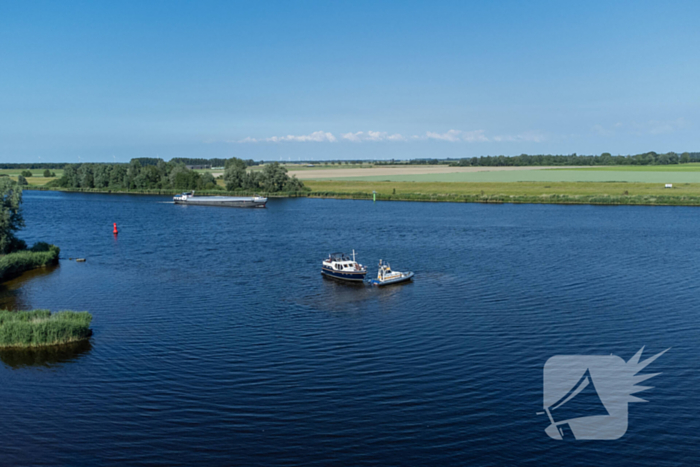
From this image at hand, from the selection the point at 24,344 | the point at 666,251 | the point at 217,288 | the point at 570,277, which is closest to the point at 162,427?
the point at 24,344

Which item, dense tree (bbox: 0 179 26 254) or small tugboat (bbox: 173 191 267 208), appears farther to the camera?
small tugboat (bbox: 173 191 267 208)

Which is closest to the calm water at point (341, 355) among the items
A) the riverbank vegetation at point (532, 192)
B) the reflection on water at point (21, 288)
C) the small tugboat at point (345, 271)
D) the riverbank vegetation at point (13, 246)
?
the reflection on water at point (21, 288)

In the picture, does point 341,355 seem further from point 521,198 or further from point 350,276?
point 521,198

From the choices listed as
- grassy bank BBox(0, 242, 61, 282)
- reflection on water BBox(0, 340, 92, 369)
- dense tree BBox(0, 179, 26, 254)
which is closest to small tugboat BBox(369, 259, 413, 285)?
reflection on water BBox(0, 340, 92, 369)

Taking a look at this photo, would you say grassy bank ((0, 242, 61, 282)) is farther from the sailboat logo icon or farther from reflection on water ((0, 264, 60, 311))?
the sailboat logo icon

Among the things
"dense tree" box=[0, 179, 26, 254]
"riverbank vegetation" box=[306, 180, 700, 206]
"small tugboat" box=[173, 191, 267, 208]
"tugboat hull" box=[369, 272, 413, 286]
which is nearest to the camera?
"tugboat hull" box=[369, 272, 413, 286]

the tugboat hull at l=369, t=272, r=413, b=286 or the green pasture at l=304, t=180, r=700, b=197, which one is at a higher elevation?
the green pasture at l=304, t=180, r=700, b=197

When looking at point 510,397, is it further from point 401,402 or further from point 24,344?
point 24,344

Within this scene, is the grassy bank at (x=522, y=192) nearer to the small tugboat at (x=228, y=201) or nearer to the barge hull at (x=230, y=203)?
the small tugboat at (x=228, y=201)

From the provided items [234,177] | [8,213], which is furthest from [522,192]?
[8,213]
